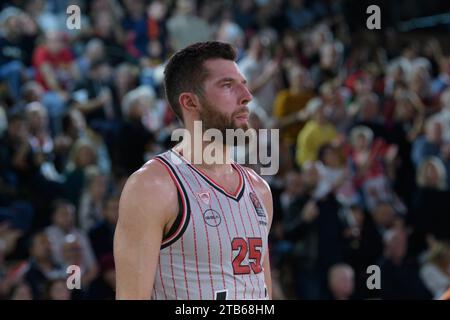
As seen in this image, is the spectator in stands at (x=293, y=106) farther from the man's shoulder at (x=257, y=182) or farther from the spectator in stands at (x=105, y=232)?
the man's shoulder at (x=257, y=182)

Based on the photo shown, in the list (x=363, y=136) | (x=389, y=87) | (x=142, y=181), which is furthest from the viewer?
(x=389, y=87)

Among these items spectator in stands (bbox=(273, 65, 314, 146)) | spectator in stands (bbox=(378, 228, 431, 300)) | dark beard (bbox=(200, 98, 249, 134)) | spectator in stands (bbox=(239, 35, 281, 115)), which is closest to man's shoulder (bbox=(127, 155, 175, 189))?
dark beard (bbox=(200, 98, 249, 134))

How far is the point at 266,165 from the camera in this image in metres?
9.75

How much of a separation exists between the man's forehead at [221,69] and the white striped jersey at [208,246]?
1.35ft

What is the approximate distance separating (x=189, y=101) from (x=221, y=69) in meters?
0.20

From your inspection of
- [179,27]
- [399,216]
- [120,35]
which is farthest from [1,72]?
[399,216]

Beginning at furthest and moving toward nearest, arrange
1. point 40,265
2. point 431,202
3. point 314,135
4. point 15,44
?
point 15,44
point 314,135
point 431,202
point 40,265

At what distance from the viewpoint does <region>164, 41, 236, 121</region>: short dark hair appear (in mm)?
3980

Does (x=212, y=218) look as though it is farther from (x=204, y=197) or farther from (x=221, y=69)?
(x=221, y=69)

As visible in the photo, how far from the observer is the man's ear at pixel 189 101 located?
157 inches

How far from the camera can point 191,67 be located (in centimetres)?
399

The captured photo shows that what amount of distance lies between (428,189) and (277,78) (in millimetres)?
3272

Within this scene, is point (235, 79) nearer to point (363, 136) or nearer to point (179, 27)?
point (363, 136)

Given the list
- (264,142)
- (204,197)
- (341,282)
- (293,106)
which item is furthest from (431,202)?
(204,197)
